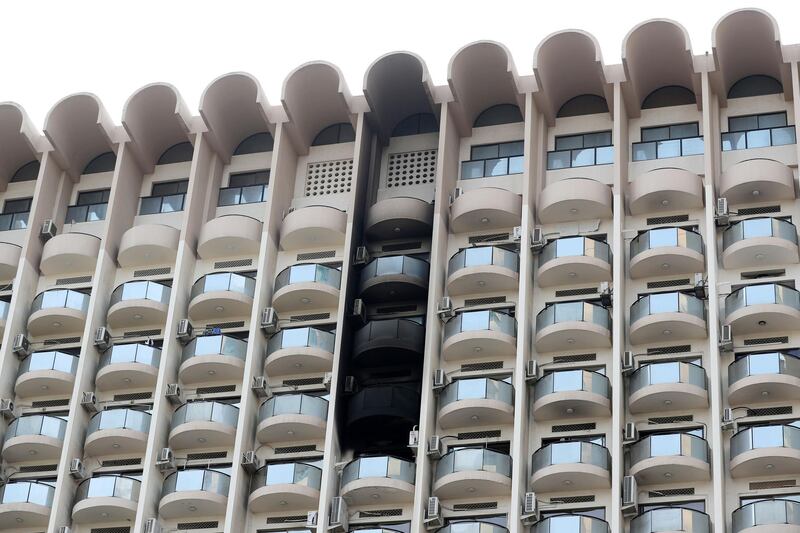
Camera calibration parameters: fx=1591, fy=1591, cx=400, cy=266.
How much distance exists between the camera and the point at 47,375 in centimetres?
6272

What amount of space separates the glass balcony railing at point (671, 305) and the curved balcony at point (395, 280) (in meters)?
8.57

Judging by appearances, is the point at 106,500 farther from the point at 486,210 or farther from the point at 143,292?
the point at 486,210

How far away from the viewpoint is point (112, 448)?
6075cm

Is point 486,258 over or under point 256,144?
under

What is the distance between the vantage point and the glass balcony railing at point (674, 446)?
54.5 metres

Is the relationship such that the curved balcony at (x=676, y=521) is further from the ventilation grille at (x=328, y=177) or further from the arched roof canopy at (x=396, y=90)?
the arched roof canopy at (x=396, y=90)

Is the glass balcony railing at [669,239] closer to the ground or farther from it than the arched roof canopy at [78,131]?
closer to the ground

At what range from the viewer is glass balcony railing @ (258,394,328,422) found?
5931 cm

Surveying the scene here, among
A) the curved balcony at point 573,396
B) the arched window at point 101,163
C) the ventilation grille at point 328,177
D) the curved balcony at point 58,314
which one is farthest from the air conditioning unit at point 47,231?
the curved balcony at point 573,396

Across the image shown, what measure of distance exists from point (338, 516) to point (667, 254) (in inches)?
617

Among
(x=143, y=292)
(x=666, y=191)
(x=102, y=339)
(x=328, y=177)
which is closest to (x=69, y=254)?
(x=143, y=292)

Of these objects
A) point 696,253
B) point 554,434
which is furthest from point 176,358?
point 696,253

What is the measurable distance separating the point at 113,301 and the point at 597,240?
19664 mm

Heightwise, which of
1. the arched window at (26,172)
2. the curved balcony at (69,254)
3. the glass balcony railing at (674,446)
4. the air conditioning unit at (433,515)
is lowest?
the air conditioning unit at (433,515)
